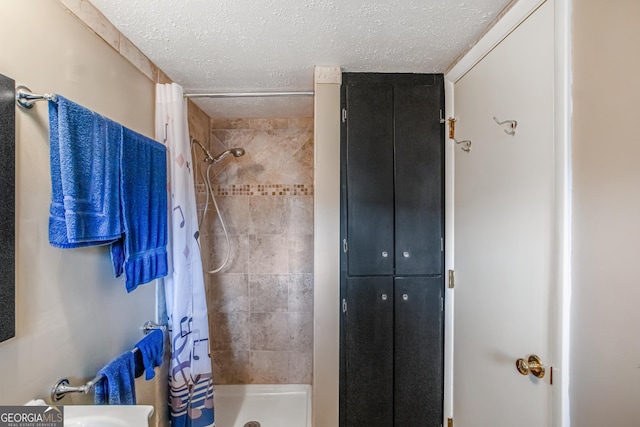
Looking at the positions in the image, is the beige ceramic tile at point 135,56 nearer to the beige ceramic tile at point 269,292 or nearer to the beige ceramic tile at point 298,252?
the beige ceramic tile at point 298,252

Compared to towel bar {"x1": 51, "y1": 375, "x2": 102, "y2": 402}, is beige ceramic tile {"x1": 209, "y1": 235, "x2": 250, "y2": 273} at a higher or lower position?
higher

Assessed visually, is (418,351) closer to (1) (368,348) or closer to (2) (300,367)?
(1) (368,348)

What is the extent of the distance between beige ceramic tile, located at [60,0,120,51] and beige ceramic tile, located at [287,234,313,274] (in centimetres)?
156

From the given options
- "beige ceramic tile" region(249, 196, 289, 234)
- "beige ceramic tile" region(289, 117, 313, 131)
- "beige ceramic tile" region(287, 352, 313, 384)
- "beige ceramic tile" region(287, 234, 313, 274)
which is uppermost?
"beige ceramic tile" region(289, 117, 313, 131)

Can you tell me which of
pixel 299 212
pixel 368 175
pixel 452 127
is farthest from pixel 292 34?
pixel 299 212

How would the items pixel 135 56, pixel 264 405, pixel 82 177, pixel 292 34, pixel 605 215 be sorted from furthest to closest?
pixel 264 405 → pixel 135 56 → pixel 292 34 → pixel 82 177 → pixel 605 215

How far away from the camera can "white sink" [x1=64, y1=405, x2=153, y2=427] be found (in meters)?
0.82

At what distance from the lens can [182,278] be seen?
1.45 m

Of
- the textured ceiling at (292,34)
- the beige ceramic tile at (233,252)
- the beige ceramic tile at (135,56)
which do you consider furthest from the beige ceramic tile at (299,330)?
the beige ceramic tile at (135,56)

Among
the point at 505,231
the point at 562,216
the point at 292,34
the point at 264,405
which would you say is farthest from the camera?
the point at 264,405

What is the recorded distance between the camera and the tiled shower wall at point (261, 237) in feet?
7.04

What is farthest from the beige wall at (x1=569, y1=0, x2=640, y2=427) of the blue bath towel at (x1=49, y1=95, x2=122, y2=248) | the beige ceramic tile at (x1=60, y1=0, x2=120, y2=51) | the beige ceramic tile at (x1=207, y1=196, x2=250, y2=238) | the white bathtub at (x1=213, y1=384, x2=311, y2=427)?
the beige ceramic tile at (x1=207, y1=196, x2=250, y2=238)

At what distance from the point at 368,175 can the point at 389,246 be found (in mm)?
398

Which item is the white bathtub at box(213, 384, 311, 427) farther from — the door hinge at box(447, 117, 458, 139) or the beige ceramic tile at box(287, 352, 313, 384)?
the door hinge at box(447, 117, 458, 139)
